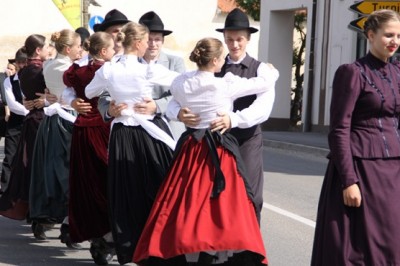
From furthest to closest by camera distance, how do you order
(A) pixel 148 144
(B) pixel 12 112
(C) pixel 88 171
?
(B) pixel 12 112, (C) pixel 88 171, (A) pixel 148 144

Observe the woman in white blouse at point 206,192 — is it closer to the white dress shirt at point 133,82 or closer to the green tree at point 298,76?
Result: the white dress shirt at point 133,82

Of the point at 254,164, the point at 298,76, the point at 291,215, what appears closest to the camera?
the point at 254,164

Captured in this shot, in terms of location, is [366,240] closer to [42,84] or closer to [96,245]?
[96,245]

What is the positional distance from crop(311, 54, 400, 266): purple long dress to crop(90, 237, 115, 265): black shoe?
9.61 feet

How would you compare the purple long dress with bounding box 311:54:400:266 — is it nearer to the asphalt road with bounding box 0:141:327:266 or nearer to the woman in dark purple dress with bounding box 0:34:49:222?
the asphalt road with bounding box 0:141:327:266

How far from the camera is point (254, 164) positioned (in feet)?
25.9

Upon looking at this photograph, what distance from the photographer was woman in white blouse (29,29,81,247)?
1012 centimetres

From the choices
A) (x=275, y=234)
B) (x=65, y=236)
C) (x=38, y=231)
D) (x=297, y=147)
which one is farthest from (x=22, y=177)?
(x=297, y=147)

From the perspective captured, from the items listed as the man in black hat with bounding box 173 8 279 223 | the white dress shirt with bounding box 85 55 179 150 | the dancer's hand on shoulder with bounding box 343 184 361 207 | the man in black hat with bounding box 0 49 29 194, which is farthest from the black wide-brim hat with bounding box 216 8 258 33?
the man in black hat with bounding box 0 49 29 194

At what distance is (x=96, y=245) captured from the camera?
9133 mm

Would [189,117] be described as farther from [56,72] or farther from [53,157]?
[53,157]

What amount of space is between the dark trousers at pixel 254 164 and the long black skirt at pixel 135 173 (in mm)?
791

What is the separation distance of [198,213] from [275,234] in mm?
3436

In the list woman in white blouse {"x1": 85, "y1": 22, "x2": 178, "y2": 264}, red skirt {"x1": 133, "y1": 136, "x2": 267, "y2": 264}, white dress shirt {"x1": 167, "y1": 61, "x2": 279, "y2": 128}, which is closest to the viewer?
red skirt {"x1": 133, "y1": 136, "x2": 267, "y2": 264}
